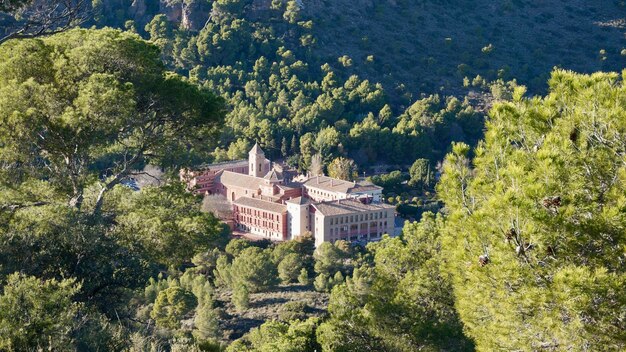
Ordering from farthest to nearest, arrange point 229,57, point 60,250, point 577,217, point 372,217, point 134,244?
1. point 229,57
2. point 372,217
3. point 134,244
4. point 60,250
5. point 577,217

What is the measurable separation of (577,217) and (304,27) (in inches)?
2368

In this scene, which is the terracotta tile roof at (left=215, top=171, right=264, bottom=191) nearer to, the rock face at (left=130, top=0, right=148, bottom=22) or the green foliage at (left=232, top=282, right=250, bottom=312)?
the green foliage at (left=232, top=282, right=250, bottom=312)

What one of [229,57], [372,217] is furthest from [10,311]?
[229,57]

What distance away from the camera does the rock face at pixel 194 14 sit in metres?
64.4

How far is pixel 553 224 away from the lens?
21.4 ft

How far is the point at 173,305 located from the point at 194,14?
42.5m

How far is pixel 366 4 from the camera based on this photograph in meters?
72.9

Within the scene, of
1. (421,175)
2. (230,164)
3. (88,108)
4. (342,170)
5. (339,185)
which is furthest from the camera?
(230,164)

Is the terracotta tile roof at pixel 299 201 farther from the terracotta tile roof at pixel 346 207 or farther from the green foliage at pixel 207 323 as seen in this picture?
the green foliage at pixel 207 323

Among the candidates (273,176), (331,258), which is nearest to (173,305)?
(331,258)

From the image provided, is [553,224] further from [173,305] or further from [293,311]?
[293,311]

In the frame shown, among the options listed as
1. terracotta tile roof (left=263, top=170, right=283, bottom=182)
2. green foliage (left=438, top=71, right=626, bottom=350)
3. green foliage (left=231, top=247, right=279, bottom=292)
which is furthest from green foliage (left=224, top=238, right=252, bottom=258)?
green foliage (left=438, top=71, right=626, bottom=350)

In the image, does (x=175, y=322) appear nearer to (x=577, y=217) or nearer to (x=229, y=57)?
(x=577, y=217)

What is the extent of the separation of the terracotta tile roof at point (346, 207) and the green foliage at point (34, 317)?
32814 millimetres
